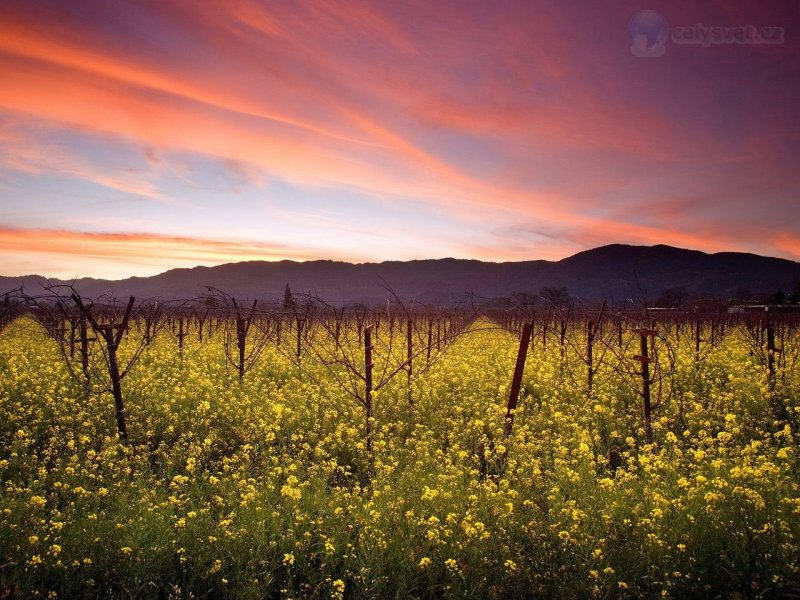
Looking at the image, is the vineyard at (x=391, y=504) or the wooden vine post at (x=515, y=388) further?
the wooden vine post at (x=515, y=388)

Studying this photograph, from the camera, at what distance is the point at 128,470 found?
6.63 meters

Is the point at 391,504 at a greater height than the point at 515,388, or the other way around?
the point at 515,388

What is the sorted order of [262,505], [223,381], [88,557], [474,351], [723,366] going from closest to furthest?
[88,557] → [262,505] → [223,381] → [723,366] → [474,351]

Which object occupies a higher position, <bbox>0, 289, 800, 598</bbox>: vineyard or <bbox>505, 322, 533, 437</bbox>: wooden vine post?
<bbox>505, 322, 533, 437</bbox>: wooden vine post

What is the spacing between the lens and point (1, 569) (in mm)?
4191

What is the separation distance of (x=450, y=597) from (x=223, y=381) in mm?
10280

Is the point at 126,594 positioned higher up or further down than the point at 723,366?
further down

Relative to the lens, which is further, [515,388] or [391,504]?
[515,388]

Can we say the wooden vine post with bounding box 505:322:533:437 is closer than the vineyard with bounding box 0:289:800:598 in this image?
No

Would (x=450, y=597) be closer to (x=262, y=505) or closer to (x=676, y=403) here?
(x=262, y=505)

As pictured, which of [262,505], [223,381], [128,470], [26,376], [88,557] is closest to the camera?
[88,557]

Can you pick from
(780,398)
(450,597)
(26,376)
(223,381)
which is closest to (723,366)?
(780,398)

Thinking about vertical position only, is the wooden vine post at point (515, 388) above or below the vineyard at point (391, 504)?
above

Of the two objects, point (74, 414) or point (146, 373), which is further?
point (146, 373)
